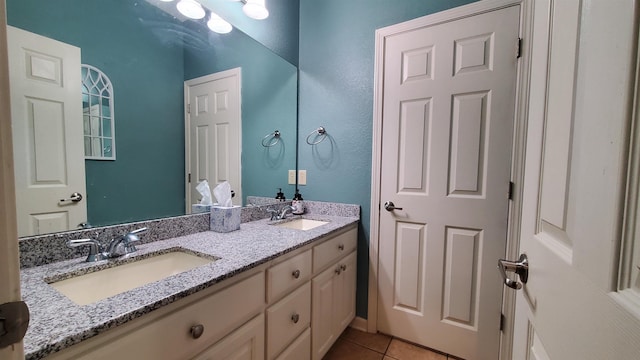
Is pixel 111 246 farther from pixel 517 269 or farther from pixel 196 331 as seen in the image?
pixel 517 269

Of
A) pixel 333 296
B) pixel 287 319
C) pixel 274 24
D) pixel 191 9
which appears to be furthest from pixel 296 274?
pixel 274 24

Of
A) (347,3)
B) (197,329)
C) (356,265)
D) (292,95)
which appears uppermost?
(347,3)

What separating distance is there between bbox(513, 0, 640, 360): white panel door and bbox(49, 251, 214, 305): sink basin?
1037mm

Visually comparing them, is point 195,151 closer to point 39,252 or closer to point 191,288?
point 39,252

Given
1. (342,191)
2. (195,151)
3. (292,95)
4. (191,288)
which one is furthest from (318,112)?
(191,288)

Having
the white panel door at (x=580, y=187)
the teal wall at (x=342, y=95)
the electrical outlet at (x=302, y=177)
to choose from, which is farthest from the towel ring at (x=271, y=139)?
the white panel door at (x=580, y=187)

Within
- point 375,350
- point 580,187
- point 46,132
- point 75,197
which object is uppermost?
point 46,132

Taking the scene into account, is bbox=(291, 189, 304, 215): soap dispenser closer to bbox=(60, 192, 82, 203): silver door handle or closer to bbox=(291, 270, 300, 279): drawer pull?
bbox=(291, 270, 300, 279): drawer pull

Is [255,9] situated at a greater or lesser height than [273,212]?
greater

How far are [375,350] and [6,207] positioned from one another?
1.85 metres

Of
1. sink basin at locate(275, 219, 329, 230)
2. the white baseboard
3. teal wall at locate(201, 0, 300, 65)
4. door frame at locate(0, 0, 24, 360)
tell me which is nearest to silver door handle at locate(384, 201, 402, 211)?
sink basin at locate(275, 219, 329, 230)

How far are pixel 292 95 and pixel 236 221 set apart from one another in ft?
3.84

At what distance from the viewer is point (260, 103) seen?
6.13ft

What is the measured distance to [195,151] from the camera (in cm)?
137
